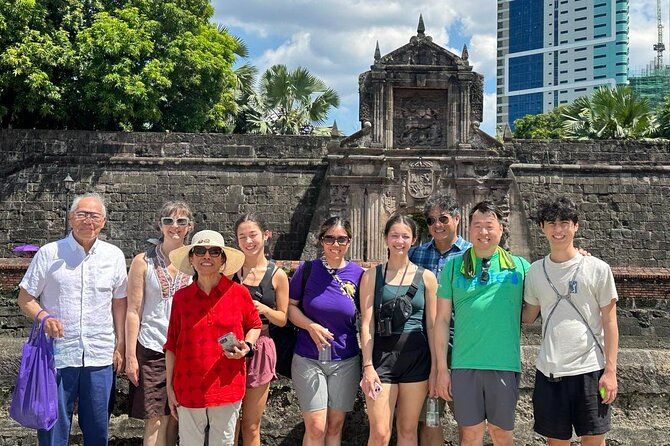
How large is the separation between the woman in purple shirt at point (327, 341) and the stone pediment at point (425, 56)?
45.0 feet

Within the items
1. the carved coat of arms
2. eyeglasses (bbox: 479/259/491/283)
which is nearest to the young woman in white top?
eyeglasses (bbox: 479/259/491/283)

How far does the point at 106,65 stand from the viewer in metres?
17.9

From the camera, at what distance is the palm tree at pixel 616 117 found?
23.5 metres

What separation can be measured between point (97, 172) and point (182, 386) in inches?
611

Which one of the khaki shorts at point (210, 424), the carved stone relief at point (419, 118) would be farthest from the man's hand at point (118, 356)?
the carved stone relief at point (419, 118)

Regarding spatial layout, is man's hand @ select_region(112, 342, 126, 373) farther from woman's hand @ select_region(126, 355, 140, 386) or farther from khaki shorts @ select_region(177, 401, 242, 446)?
khaki shorts @ select_region(177, 401, 242, 446)

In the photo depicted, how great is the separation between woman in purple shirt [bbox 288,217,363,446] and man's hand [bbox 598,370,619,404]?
1.40 m

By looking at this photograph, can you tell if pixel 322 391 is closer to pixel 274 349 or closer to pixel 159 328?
pixel 274 349

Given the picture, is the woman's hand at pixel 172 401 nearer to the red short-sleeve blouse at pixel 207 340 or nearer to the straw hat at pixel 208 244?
the red short-sleeve blouse at pixel 207 340

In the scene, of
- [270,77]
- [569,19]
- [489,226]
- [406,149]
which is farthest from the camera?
[569,19]

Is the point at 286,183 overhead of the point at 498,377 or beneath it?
overhead

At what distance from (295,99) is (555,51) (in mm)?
95442

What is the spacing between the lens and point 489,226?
3879 millimetres

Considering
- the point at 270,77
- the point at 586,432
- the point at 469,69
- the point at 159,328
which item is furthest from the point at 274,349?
the point at 270,77
